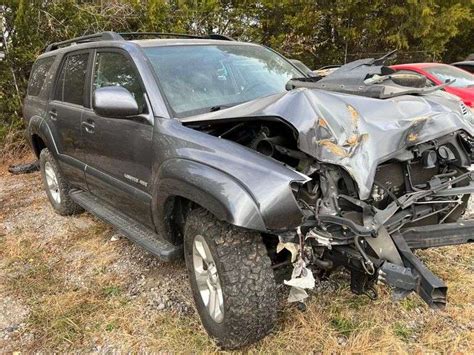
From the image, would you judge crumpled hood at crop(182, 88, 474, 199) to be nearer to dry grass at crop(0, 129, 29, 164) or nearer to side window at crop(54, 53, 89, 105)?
side window at crop(54, 53, 89, 105)

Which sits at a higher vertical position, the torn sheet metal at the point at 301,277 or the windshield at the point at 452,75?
the torn sheet metal at the point at 301,277

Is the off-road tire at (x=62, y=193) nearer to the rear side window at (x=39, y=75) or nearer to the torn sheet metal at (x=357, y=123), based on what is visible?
the rear side window at (x=39, y=75)

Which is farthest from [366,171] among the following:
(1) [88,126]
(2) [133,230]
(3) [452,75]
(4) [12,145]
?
(3) [452,75]

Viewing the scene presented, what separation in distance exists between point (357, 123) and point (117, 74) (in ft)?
6.58

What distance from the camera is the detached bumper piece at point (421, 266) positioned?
204 centimetres

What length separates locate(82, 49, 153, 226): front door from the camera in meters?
3.06

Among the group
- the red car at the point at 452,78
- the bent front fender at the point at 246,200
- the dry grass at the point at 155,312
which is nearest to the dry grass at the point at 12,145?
the dry grass at the point at 155,312

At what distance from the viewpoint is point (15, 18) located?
24.8ft

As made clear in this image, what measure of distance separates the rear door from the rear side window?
478 mm

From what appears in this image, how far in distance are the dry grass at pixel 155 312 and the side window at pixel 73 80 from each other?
4.72ft

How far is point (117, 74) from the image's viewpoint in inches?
137

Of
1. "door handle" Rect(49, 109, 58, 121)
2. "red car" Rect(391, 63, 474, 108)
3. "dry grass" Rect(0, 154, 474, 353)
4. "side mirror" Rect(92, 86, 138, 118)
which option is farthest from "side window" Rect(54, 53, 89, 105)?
"red car" Rect(391, 63, 474, 108)

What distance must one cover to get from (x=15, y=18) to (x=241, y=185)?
7171 millimetres

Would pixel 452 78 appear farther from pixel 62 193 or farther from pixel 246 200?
pixel 246 200
